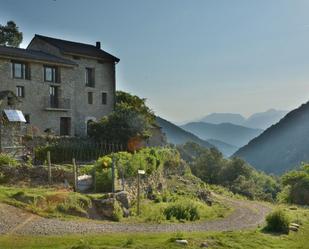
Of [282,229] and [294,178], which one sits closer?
[282,229]

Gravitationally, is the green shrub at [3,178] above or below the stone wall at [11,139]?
below

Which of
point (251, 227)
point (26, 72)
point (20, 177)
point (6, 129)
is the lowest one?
point (251, 227)

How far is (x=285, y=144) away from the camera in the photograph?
142 meters

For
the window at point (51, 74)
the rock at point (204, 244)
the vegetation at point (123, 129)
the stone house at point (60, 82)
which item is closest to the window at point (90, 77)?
the stone house at point (60, 82)

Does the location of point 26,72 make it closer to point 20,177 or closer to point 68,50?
point 68,50

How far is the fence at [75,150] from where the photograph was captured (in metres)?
33.1

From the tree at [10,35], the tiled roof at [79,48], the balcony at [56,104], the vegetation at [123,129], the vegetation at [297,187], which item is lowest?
the vegetation at [297,187]

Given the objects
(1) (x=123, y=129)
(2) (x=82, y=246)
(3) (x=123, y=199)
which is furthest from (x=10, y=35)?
(2) (x=82, y=246)

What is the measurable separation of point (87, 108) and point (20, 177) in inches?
1029

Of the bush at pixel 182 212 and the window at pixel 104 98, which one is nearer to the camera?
the bush at pixel 182 212

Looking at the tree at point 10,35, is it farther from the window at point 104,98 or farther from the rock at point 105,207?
the rock at point 105,207

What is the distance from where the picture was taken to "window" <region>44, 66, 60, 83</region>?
150ft

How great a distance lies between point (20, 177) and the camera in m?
25.6

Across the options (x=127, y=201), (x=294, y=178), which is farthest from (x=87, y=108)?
(x=127, y=201)
